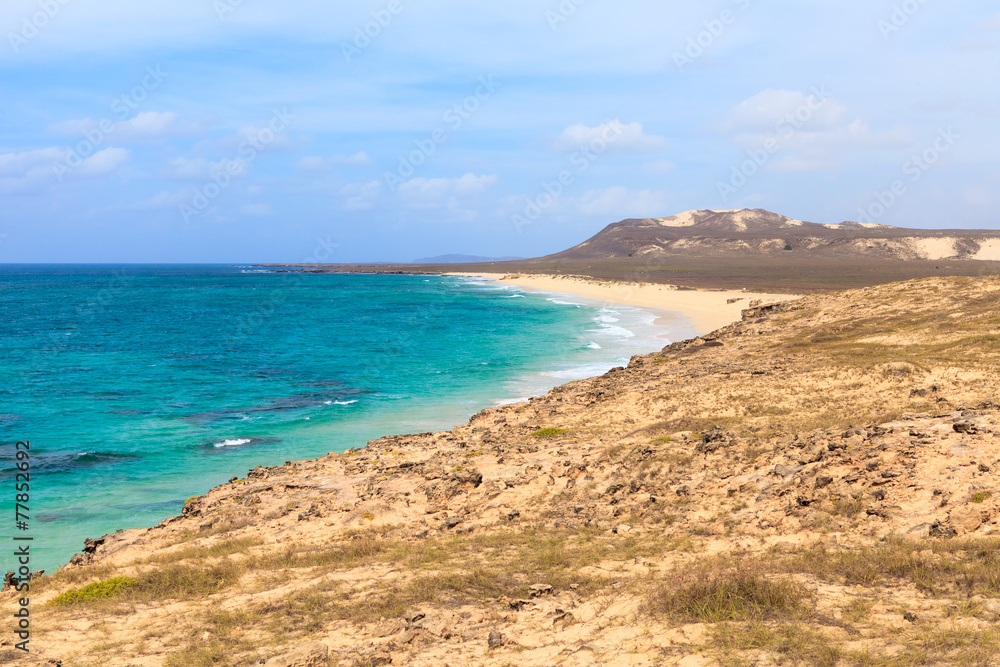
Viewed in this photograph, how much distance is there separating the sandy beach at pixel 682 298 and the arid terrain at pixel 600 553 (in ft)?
121

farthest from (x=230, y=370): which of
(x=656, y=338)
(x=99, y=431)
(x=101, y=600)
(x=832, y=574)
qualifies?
(x=832, y=574)

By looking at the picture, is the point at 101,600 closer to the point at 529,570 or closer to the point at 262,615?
the point at 262,615

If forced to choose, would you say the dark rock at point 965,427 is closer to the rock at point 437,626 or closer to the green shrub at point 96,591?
the rock at point 437,626

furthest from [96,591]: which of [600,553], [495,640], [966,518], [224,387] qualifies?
[224,387]

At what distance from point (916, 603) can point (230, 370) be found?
42.3 metres

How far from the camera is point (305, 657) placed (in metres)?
7.77

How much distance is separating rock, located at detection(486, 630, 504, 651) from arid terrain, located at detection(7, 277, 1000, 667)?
3 centimetres

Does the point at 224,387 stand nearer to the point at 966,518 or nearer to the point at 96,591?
the point at 96,591

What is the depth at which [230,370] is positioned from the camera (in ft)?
141

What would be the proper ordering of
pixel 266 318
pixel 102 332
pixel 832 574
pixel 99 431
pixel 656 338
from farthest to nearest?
pixel 266 318, pixel 102 332, pixel 656 338, pixel 99 431, pixel 832 574

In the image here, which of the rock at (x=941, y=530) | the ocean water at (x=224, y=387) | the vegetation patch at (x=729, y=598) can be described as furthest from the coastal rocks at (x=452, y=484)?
the rock at (x=941, y=530)

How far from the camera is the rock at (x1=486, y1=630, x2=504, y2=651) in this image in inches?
311

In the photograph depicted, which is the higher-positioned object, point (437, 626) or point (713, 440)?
point (713, 440)

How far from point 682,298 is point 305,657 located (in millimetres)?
79797
